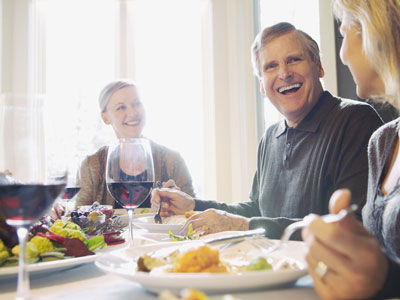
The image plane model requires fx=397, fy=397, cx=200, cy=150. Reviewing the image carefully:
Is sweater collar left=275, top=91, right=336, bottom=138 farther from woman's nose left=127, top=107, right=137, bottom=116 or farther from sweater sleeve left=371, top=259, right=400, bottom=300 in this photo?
woman's nose left=127, top=107, right=137, bottom=116

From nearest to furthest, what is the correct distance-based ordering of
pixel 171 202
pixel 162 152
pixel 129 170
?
pixel 129 170 < pixel 171 202 < pixel 162 152

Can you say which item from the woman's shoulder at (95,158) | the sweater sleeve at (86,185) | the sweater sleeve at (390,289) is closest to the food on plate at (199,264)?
the sweater sleeve at (390,289)

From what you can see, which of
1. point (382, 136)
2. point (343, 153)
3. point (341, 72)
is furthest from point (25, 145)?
point (341, 72)

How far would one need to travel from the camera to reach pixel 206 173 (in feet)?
14.2

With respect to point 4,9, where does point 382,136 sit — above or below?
below

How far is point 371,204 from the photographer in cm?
93

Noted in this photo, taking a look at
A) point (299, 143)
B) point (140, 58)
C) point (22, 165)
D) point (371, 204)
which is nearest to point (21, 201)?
point (22, 165)

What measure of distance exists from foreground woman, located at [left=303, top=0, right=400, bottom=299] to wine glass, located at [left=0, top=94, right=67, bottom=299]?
0.37 metres

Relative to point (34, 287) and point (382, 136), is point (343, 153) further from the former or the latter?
point (34, 287)

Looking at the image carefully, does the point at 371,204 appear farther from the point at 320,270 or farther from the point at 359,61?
the point at 320,270

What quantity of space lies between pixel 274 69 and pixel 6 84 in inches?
127

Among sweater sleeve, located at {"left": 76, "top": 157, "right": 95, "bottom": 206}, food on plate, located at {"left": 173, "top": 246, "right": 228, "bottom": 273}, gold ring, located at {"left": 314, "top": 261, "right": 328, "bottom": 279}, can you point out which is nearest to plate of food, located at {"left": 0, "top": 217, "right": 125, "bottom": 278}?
food on plate, located at {"left": 173, "top": 246, "right": 228, "bottom": 273}

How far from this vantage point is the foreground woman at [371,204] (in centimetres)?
50

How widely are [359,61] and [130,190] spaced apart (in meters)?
0.64
